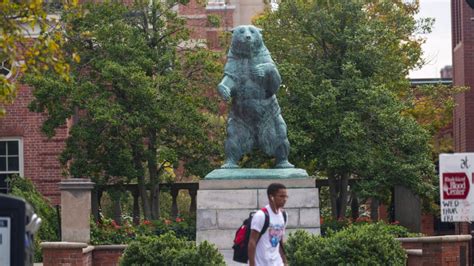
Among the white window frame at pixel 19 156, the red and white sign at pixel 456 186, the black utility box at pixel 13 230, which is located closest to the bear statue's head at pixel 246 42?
the red and white sign at pixel 456 186

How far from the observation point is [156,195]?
3353cm

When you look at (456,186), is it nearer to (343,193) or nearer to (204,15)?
(343,193)

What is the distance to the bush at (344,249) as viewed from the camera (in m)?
19.2

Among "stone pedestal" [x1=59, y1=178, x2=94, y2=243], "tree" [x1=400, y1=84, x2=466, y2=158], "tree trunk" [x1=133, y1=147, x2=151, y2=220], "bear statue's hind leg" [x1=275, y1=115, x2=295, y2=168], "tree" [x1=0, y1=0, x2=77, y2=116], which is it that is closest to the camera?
"tree" [x1=0, y1=0, x2=77, y2=116]

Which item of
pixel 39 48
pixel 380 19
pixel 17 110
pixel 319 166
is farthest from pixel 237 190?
pixel 17 110

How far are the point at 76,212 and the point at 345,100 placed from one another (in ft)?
27.5

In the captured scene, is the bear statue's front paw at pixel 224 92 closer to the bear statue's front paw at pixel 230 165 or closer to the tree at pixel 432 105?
the bear statue's front paw at pixel 230 165

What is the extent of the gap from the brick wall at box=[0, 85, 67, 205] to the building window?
0.46 feet

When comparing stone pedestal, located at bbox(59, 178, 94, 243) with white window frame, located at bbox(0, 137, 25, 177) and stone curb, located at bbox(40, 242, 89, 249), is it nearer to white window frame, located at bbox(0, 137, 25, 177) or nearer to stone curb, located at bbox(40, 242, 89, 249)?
stone curb, located at bbox(40, 242, 89, 249)

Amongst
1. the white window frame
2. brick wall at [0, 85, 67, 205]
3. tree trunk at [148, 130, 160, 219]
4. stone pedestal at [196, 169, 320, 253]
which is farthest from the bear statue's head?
the white window frame

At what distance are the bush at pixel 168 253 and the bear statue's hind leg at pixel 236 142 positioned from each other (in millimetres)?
3947

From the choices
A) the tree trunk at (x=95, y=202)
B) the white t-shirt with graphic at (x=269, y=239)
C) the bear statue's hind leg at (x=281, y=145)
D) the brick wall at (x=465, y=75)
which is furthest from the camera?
the brick wall at (x=465, y=75)

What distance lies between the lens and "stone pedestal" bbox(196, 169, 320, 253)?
23.1 m

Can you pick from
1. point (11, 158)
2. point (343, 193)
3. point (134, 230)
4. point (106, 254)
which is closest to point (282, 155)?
point (106, 254)
